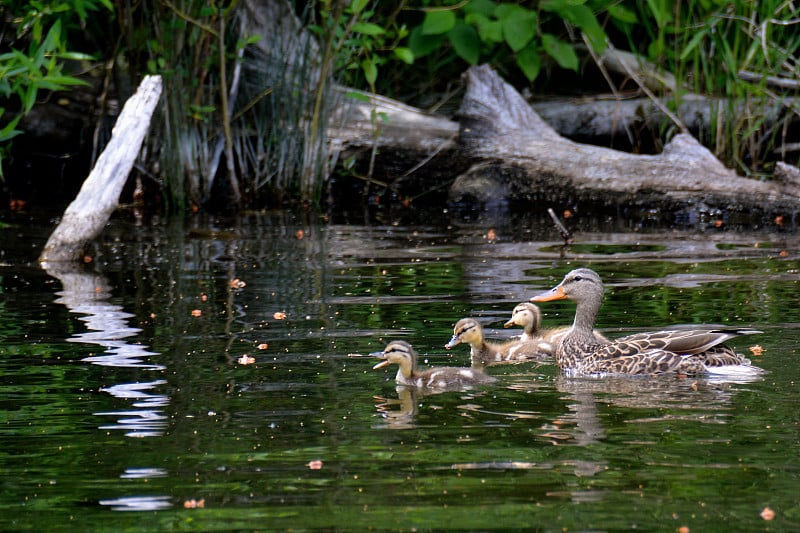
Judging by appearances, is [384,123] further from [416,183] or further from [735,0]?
[735,0]

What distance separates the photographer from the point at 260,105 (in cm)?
1683

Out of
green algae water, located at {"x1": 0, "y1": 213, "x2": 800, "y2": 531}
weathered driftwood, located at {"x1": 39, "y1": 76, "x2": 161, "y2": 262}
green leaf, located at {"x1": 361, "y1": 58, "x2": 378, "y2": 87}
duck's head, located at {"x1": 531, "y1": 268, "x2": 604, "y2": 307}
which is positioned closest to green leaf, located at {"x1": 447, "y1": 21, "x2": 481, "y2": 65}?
green leaf, located at {"x1": 361, "y1": 58, "x2": 378, "y2": 87}

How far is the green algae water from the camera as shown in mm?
4992

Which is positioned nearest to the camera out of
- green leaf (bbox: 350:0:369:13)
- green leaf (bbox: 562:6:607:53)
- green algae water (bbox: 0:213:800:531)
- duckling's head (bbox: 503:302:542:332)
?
green algae water (bbox: 0:213:800:531)

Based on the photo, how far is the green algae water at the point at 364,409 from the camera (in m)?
4.99

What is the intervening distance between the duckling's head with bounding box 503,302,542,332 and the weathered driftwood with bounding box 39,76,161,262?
4.83 meters

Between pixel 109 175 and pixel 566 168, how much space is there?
5.89 meters

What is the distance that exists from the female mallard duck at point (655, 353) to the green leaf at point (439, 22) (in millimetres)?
8507

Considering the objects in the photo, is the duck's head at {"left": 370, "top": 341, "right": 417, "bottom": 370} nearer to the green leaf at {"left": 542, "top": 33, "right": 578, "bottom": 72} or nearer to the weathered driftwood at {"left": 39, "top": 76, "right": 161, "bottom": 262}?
the weathered driftwood at {"left": 39, "top": 76, "right": 161, "bottom": 262}

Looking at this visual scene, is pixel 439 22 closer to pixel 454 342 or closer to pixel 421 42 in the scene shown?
pixel 421 42

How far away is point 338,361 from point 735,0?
8.95 metres

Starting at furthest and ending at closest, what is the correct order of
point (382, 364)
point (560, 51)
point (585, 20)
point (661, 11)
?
point (560, 51), point (585, 20), point (661, 11), point (382, 364)

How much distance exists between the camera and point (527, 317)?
8.72 metres

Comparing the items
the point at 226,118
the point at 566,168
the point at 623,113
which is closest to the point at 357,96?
the point at 226,118
